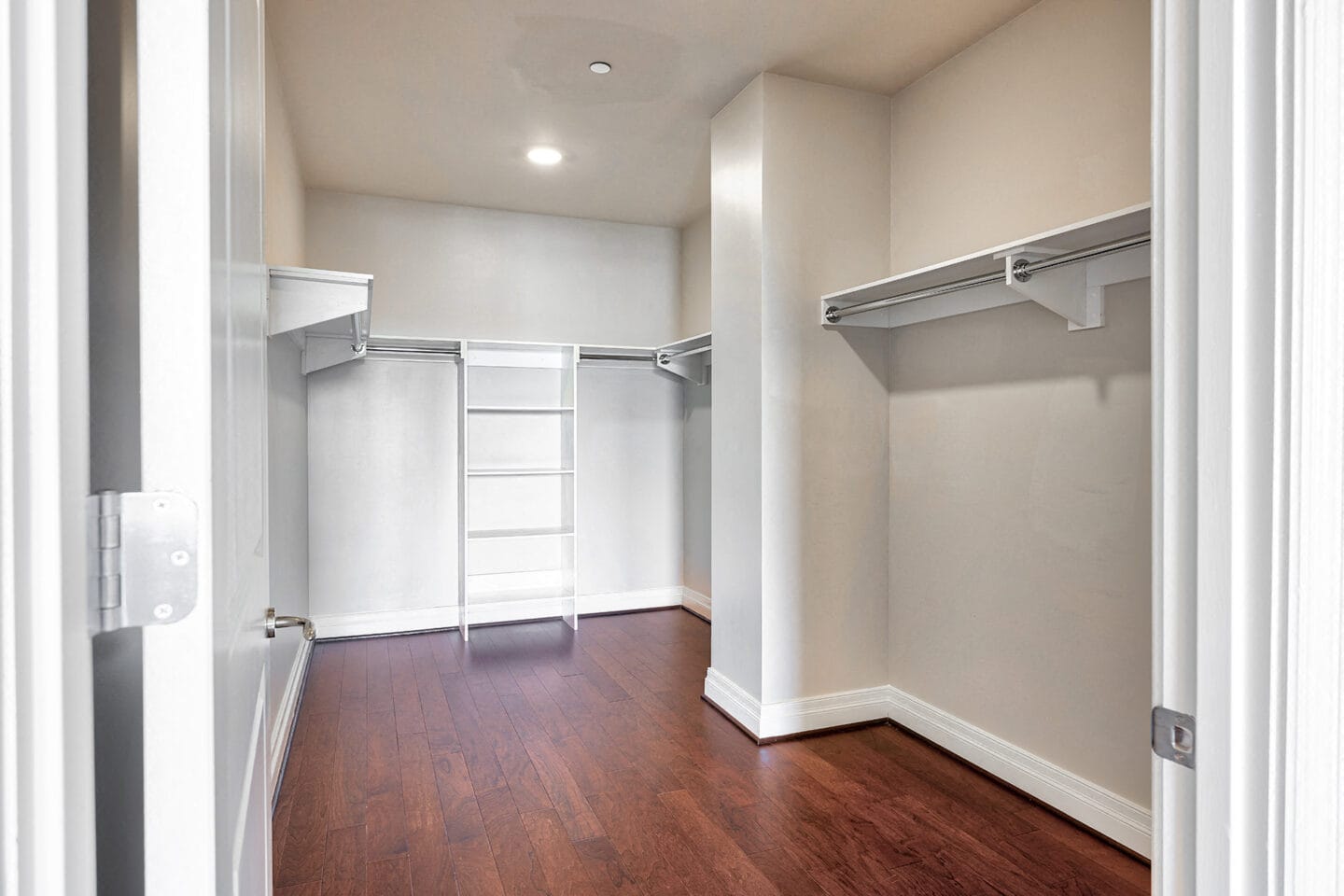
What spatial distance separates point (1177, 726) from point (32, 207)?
95 cm

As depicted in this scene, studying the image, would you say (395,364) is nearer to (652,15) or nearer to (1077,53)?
(652,15)

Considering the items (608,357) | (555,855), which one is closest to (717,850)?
(555,855)

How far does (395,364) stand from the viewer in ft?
13.5

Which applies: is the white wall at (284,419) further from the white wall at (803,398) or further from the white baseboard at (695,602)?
the white baseboard at (695,602)

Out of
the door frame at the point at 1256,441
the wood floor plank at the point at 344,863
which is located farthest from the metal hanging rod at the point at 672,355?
the door frame at the point at 1256,441

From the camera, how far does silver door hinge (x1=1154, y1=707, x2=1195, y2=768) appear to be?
2.23ft

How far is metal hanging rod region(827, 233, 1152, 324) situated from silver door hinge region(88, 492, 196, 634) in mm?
2010

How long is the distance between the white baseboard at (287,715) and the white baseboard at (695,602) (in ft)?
7.08

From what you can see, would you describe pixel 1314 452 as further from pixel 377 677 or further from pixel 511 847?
pixel 377 677

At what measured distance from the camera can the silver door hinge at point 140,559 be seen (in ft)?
1.55

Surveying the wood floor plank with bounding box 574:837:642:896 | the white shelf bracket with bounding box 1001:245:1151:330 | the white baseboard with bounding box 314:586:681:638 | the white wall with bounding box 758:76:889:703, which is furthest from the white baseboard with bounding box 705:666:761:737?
the white shelf bracket with bounding box 1001:245:1151:330

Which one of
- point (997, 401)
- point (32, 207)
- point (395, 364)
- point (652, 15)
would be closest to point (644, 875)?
point (997, 401)

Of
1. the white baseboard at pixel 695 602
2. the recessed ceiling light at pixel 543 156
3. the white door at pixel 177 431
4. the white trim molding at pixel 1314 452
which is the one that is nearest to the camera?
the white door at pixel 177 431

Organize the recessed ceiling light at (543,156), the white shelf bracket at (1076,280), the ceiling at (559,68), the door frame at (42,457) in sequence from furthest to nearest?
the recessed ceiling light at (543,156), the ceiling at (559,68), the white shelf bracket at (1076,280), the door frame at (42,457)
